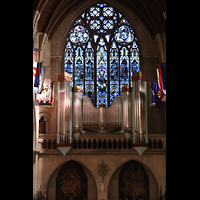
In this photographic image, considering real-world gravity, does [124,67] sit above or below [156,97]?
above

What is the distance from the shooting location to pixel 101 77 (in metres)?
19.9

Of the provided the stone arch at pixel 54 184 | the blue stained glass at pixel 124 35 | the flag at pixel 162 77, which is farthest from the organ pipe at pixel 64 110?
the flag at pixel 162 77

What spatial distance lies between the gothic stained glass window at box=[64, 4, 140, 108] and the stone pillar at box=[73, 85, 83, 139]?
1876 mm

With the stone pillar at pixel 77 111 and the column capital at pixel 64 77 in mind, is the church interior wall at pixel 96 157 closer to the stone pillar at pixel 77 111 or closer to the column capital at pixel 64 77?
the stone pillar at pixel 77 111

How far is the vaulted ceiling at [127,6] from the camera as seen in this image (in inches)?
723

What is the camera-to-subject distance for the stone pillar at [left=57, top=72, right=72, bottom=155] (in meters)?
17.1

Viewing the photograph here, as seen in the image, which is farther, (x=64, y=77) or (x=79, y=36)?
(x=79, y=36)

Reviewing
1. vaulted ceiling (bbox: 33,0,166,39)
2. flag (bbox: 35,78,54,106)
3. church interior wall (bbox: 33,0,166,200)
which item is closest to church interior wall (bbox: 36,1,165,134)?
church interior wall (bbox: 33,0,166,200)

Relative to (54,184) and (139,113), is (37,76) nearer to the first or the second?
(139,113)

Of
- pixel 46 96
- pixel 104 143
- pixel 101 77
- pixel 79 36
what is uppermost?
pixel 79 36

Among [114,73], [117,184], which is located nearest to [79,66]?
[114,73]

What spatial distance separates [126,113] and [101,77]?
3.22m

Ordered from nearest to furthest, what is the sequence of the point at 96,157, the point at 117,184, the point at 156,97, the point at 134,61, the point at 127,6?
the point at 156,97, the point at 96,157, the point at 117,184, the point at 127,6, the point at 134,61
